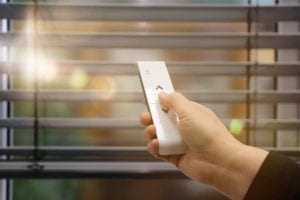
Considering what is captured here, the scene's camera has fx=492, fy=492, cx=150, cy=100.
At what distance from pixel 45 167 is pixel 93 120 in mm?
128

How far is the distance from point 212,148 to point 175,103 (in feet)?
0.29

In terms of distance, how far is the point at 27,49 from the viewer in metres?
0.97

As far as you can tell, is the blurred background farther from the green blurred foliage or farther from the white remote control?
the white remote control

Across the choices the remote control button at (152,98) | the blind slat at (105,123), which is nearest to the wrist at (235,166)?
the remote control button at (152,98)

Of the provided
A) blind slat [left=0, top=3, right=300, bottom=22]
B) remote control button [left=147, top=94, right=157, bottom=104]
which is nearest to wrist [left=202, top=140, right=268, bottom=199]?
remote control button [left=147, top=94, right=157, bottom=104]

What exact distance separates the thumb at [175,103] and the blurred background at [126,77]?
207 mm

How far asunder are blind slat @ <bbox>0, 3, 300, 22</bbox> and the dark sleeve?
369 mm

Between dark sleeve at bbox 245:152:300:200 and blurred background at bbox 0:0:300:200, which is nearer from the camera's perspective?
dark sleeve at bbox 245:152:300:200

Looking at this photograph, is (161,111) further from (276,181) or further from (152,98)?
(276,181)

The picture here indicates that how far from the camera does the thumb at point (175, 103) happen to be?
737mm

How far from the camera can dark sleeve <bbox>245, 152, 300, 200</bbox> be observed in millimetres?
650

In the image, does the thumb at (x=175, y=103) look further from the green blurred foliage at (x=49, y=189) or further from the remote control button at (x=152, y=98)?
the green blurred foliage at (x=49, y=189)

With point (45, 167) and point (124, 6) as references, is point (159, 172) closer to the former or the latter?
point (45, 167)

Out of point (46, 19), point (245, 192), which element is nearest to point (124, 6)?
point (46, 19)
